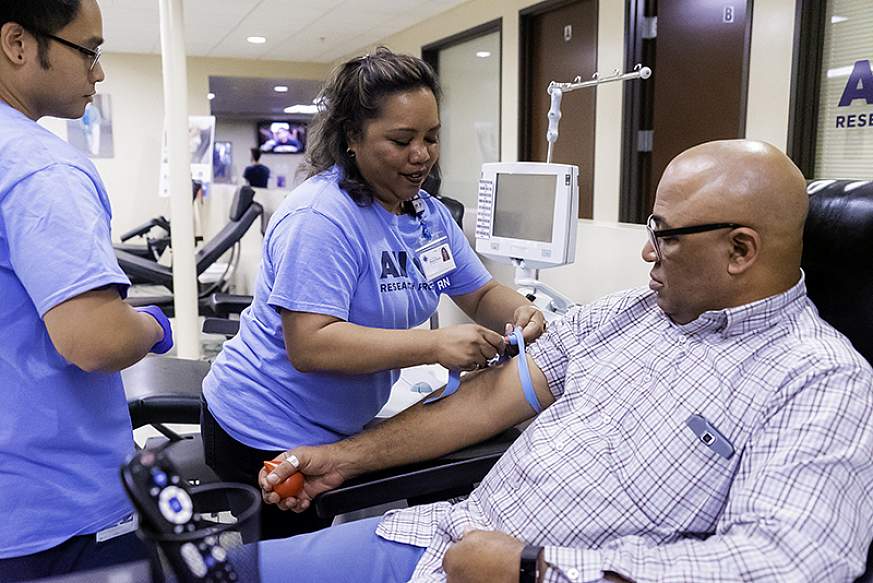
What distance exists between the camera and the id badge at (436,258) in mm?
1491

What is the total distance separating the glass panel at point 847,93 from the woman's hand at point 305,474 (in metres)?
2.38

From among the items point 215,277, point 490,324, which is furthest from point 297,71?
point 490,324

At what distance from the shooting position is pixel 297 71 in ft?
25.5

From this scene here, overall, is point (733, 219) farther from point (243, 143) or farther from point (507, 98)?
point (243, 143)

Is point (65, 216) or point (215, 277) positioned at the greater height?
point (65, 216)

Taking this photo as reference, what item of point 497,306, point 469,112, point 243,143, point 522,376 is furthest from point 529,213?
point 243,143

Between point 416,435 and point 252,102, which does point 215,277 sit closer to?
point 416,435

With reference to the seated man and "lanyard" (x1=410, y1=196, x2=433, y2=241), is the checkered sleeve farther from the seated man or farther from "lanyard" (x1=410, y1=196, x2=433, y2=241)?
"lanyard" (x1=410, y1=196, x2=433, y2=241)

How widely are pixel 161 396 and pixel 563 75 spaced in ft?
10.1

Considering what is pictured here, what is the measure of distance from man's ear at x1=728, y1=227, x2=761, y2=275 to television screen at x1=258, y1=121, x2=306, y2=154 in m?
15.1

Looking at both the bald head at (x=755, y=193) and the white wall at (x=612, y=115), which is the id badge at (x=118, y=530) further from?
the white wall at (x=612, y=115)

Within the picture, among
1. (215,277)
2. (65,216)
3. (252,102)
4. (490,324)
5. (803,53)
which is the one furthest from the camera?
(252,102)

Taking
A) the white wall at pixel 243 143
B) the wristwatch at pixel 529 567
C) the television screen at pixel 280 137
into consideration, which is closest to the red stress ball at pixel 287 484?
the wristwatch at pixel 529 567

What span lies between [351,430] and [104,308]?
2.09 feet
